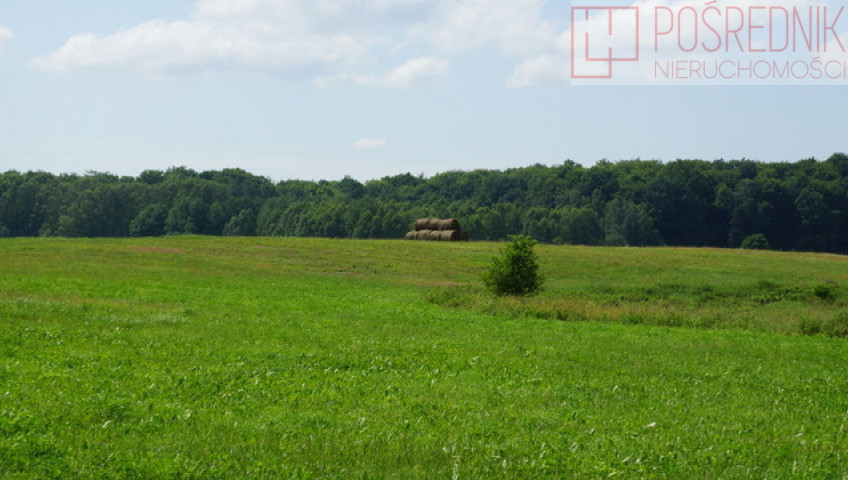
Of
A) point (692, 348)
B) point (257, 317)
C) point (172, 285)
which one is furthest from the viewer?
point (172, 285)

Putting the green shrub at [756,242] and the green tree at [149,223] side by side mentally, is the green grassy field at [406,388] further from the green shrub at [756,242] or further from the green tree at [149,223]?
the green tree at [149,223]

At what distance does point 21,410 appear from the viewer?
11.9m

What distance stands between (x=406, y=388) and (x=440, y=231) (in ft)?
250

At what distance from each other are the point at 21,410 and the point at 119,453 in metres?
2.57

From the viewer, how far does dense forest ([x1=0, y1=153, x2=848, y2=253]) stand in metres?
146

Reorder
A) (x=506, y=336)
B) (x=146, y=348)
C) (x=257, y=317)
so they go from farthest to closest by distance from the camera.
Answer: (x=257, y=317) < (x=506, y=336) < (x=146, y=348)

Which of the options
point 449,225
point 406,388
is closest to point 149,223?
point 449,225

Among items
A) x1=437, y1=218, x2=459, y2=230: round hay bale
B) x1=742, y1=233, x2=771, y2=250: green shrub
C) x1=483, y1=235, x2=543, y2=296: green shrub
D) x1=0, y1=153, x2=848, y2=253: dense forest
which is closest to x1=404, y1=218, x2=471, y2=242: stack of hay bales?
x1=437, y1=218, x2=459, y2=230: round hay bale

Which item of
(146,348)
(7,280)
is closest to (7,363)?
(146,348)

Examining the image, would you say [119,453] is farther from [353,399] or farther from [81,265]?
[81,265]

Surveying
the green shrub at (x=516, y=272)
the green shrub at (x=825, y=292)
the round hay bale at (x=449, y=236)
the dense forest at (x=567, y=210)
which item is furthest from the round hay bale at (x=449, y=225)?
the green shrub at (x=516, y=272)

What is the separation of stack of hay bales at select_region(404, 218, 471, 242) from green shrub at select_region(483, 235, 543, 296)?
50208mm

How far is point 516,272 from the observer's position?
37594 millimetres

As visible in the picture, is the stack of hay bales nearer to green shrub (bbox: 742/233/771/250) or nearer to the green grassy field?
the green grassy field
